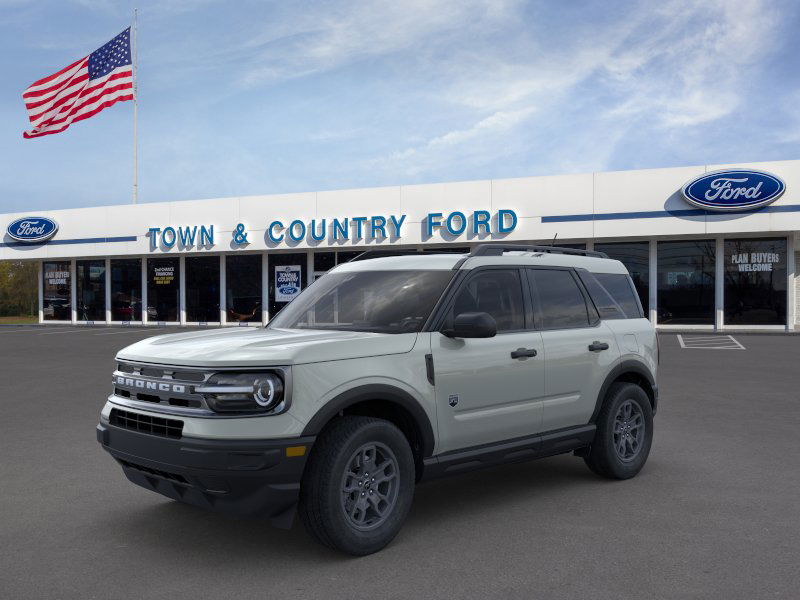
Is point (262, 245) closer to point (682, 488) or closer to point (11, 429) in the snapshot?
point (11, 429)

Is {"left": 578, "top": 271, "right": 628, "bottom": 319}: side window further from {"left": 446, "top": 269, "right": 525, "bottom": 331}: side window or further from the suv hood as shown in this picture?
the suv hood

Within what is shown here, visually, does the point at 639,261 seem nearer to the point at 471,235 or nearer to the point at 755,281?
the point at 755,281

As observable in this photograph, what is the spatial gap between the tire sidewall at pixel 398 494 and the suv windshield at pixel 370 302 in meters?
0.77

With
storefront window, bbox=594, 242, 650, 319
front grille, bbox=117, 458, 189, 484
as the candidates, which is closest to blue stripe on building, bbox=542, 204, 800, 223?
storefront window, bbox=594, 242, 650, 319

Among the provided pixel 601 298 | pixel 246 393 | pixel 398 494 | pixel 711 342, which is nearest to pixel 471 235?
pixel 711 342

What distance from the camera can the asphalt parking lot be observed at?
13.1 feet

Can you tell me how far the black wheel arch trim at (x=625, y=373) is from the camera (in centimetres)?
613

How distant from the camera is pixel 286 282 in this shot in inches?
1302

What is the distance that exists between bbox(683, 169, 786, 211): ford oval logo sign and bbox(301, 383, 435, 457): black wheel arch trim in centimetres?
2389

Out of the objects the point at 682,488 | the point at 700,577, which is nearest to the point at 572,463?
the point at 682,488

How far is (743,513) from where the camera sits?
17.2ft

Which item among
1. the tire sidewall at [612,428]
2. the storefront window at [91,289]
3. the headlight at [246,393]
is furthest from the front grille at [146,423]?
the storefront window at [91,289]

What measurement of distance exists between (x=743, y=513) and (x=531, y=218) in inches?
916

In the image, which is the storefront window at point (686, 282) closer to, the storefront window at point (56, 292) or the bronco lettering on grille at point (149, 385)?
the bronco lettering on grille at point (149, 385)
